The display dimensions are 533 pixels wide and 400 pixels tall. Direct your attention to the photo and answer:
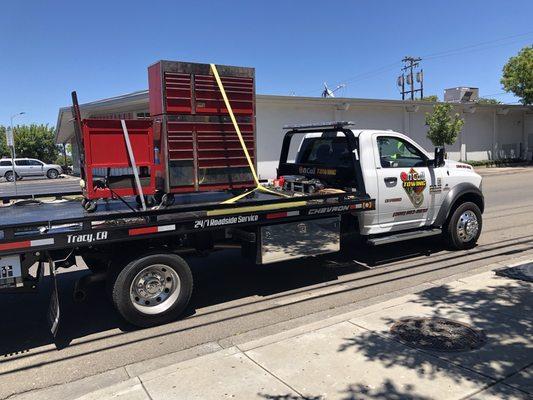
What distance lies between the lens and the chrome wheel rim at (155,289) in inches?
194

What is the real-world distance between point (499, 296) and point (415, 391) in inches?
96.5

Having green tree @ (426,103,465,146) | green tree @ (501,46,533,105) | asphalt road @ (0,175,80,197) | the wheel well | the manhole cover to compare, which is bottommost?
the manhole cover

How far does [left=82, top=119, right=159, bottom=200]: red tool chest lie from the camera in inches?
197

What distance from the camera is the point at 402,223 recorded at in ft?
23.3

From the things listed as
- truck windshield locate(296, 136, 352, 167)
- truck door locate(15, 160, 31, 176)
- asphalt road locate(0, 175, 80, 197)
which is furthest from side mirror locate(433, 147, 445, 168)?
truck door locate(15, 160, 31, 176)

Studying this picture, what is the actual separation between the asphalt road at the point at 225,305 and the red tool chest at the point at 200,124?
1404 mm

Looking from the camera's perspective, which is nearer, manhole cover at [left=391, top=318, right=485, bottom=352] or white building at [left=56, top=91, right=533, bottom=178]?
manhole cover at [left=391, top=318, right=485, bottom=352]

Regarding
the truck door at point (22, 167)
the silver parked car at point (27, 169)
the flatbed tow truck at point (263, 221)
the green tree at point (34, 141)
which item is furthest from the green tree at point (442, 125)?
the green tree at point (34, 141)

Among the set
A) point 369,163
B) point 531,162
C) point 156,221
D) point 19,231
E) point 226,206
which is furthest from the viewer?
point 531,162

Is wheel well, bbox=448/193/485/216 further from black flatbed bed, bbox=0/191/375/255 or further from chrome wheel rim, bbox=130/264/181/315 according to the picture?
chrome wheel rim, bbox=130/264/181/315

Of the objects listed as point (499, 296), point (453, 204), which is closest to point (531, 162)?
point (453, 204)

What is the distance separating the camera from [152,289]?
5.01 metres

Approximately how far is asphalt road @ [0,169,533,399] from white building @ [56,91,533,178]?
11.9 metres

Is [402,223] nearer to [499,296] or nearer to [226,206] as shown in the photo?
[499,296]
